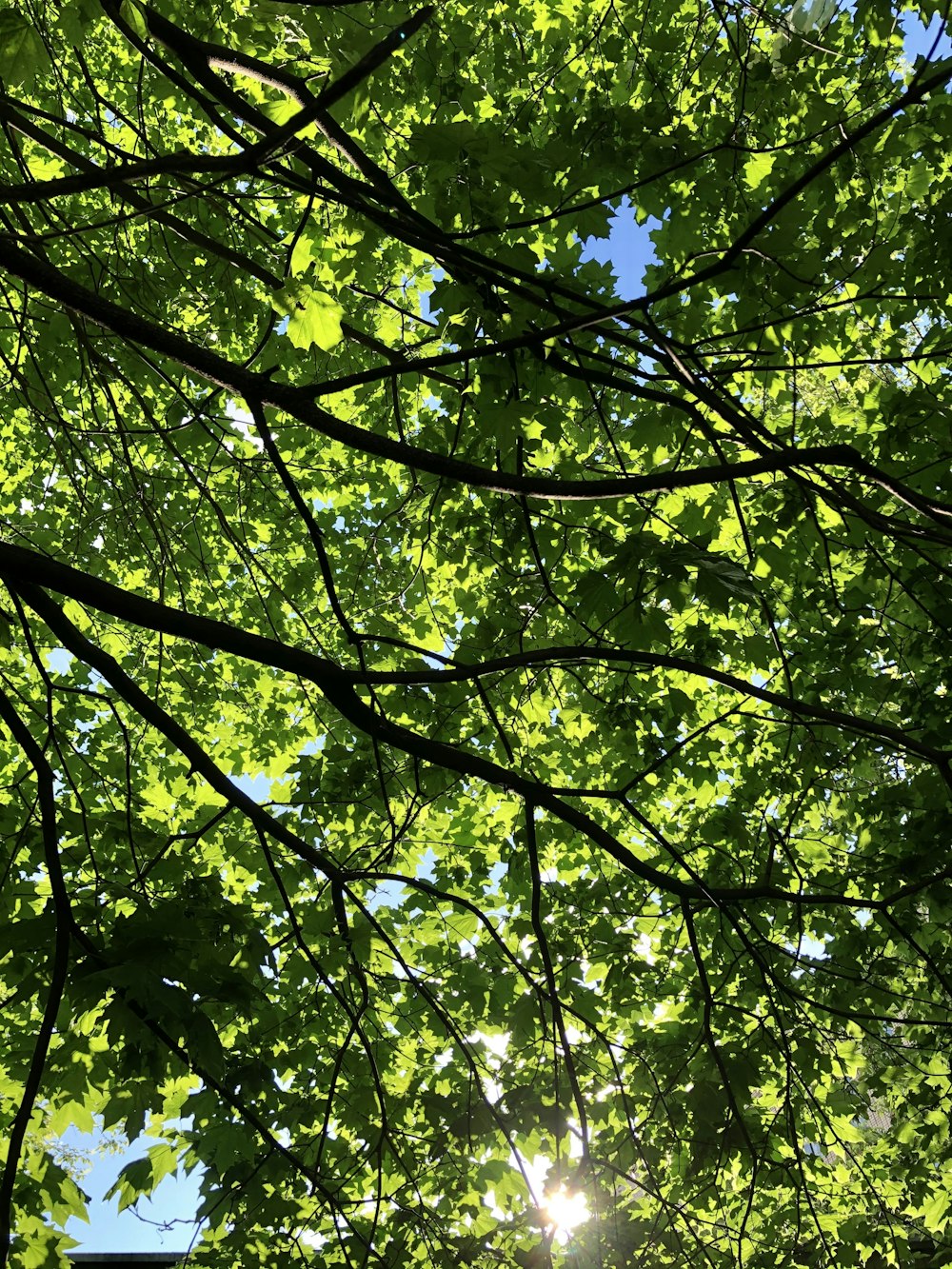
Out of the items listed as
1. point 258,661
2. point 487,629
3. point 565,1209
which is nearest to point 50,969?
point 258,661

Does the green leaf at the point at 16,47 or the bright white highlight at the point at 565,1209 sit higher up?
the green leaf at the point at 16,47

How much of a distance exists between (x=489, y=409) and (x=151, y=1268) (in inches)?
449

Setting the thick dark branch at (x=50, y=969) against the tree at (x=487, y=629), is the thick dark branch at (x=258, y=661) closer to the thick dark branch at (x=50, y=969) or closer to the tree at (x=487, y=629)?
the tree at (x=487, y=629)

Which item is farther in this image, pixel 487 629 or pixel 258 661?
pixel 487 629

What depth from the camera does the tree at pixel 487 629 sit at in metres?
2.22

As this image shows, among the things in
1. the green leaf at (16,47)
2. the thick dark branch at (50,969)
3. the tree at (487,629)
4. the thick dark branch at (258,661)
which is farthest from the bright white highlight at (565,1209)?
the green leaf at (16,47)

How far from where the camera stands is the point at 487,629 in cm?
456

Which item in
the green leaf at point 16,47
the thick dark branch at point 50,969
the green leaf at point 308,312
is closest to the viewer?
the thick dark branch at point 50,969

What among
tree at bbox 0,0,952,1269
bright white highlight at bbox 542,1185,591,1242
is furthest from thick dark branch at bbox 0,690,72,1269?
bright white highlight at bbox 542,1185,591,1242

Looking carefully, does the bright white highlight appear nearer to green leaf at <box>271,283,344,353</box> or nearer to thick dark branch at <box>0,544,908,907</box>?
thick dark branch at <box>0,544,908,907</box>

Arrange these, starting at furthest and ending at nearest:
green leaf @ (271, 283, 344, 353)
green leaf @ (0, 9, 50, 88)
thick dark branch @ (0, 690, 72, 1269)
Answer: green leaf @ (0, 9, 50, 88) → green leaf @ (271, 283, 344, 353) → thick dark branch @ (0, 690, 72, 1269)

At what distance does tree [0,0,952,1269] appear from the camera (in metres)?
2.22

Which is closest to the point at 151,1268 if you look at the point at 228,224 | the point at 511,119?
the point at 228,224

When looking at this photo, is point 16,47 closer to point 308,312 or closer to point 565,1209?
point 308,312
